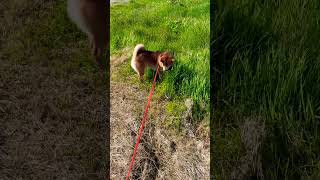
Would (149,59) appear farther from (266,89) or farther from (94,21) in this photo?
(266,89)

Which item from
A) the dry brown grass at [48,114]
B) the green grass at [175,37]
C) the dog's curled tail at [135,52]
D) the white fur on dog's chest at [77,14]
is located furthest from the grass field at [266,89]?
the white fur on dog's chest at [77,14]

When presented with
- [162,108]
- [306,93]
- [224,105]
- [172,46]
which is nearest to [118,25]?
[172,46]

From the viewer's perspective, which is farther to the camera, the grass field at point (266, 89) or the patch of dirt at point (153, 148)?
the patch of dirt at point (153, 148)

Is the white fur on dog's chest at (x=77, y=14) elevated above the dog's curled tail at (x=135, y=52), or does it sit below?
above

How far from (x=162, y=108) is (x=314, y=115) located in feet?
3.32

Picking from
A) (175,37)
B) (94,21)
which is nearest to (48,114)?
(94,21)

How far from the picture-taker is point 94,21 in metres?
4.55

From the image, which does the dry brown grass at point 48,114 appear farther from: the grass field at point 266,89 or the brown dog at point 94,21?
the grass field at point 266,89

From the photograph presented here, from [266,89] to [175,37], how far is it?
2.54 feet

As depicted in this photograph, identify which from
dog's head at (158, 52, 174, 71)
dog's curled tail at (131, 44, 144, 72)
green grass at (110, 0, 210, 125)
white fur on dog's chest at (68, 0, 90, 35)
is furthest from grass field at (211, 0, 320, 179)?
white fur on dog's chest at (68, 0, 90, 35)

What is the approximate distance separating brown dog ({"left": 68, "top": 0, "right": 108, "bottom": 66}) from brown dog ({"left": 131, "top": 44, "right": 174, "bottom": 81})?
49 cm

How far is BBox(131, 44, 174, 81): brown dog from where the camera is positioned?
4.07 metres

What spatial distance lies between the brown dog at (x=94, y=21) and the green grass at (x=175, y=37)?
0.16m

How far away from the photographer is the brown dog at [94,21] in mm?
4503
